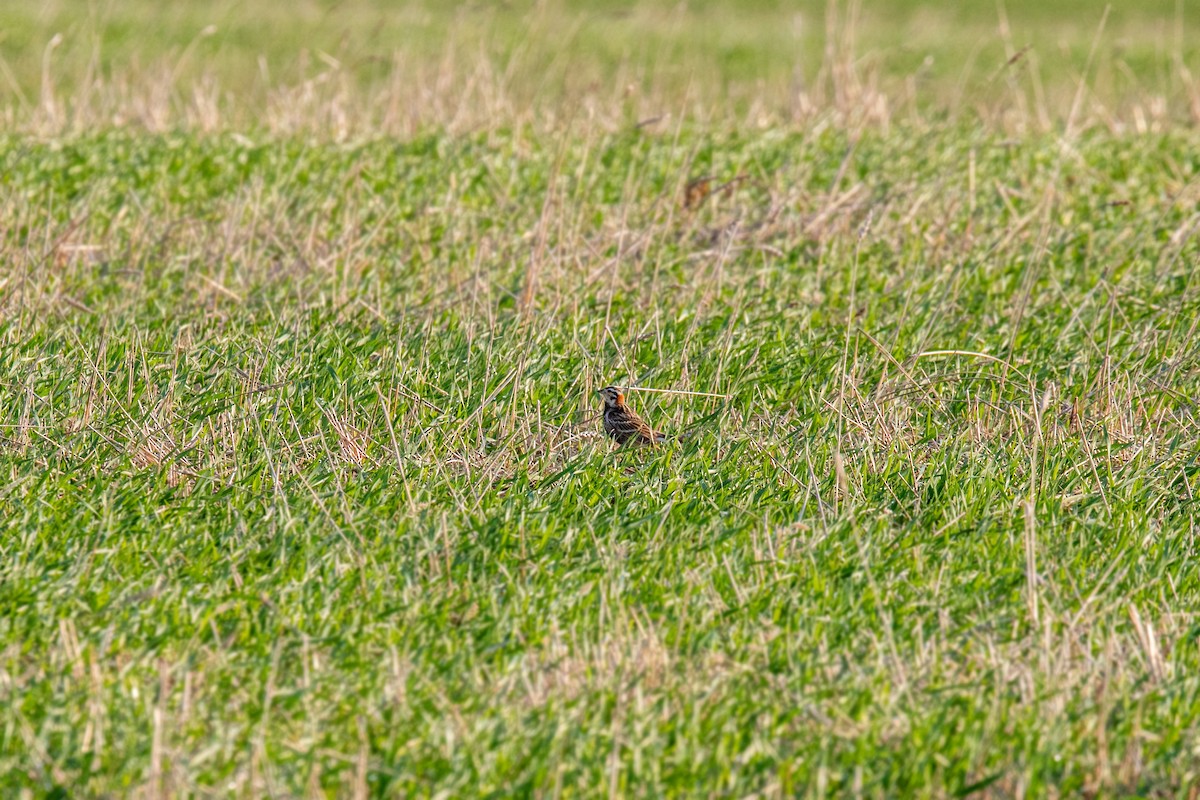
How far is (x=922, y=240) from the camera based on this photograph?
7.74 meters

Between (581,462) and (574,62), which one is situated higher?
(581,462)

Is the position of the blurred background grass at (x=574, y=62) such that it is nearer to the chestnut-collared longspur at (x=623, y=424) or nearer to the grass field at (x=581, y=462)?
the grass field at (x=581, y=462)

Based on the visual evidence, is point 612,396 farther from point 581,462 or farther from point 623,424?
point 581,462

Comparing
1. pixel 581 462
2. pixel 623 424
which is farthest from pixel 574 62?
pixel 581 462

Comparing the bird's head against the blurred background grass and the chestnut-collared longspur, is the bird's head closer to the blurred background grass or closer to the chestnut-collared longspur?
the chestnut-collared longspur

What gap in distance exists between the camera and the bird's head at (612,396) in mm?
5391

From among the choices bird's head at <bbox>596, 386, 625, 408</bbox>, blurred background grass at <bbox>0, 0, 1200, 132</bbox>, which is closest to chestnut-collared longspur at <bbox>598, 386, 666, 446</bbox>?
bird's head at <bbox>596, 386, 625, 408</bbox>

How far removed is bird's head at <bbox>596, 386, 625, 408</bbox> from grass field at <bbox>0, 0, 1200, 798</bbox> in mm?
153

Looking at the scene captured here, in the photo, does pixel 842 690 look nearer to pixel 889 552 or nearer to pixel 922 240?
pixel 889 552

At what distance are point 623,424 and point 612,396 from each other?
250mm

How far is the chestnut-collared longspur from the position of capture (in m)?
5.18

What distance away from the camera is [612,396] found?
215 inches

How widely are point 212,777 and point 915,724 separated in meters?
1.69

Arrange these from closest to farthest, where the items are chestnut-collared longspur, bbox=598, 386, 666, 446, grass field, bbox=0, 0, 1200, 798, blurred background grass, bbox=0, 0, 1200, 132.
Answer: grass field, bbox=0, 0, 1200, 798
chestnut-collared longspur, bbox=598, 386, 666, 446
blurred background grass, bbox=0, 0, 1200, 132
